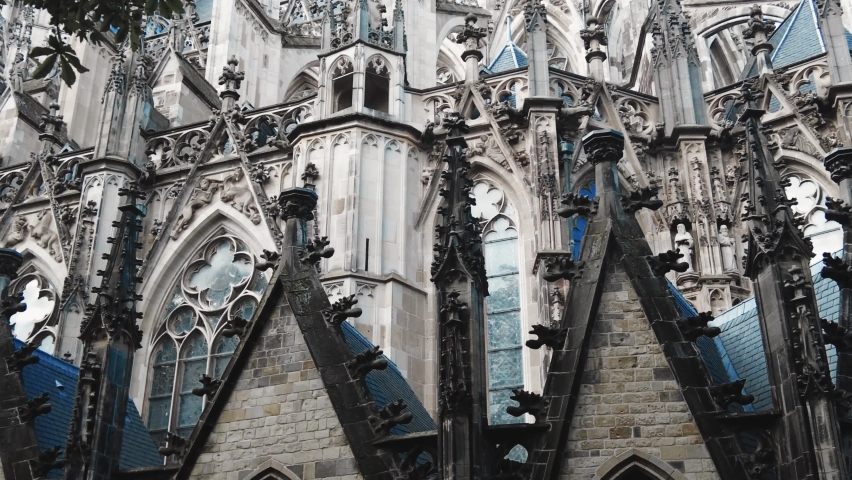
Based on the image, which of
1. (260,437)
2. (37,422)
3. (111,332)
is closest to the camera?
→ (260,437)

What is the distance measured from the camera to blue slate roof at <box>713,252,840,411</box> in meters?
11.3

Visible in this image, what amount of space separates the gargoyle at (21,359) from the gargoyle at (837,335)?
324 inches

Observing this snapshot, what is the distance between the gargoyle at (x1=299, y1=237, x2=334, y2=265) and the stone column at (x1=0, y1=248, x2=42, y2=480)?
3276mm

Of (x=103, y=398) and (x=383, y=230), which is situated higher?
(x=383, y=230)

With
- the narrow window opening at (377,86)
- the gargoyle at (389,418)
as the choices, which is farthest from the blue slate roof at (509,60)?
the gargoyle at (389,418)

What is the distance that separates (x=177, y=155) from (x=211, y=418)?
848 centimetres

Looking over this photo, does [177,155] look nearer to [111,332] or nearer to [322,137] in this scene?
[322,137]

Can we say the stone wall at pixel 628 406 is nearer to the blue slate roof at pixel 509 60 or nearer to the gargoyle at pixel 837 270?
the gargoyle at pixel 837 270

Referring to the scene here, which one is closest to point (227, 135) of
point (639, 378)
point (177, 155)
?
point (177, 155)

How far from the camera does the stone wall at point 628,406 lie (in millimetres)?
9719

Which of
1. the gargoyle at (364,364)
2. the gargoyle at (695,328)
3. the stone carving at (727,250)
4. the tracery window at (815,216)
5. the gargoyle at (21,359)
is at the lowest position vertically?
the gargoyle at (364,364)

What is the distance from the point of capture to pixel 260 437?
10.9 m

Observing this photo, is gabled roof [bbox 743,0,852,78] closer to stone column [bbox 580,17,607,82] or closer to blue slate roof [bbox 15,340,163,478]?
stone column [bbox 580,17,607,82]

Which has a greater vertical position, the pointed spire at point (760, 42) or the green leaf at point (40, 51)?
the pointed spire at point (760, 42)
